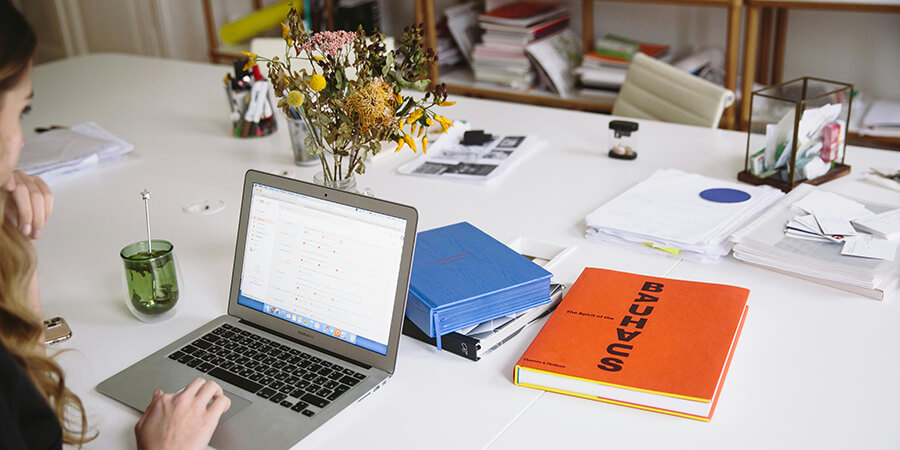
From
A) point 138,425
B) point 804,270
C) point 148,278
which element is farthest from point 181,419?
point 804,270

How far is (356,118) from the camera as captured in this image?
1345 millimetres

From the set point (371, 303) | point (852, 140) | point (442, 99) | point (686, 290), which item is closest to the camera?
point (371, 303)

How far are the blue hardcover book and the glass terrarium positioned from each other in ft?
2.35

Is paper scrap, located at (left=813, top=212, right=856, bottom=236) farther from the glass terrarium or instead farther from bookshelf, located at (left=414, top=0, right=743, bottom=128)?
bookshelf, located at (left=414, top=0, right=743, bottom=128)

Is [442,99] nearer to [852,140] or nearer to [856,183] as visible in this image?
[856,183]

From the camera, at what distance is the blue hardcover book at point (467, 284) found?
1.18 metres

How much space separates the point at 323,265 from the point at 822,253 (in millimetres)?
839

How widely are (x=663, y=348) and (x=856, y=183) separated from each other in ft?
2.77

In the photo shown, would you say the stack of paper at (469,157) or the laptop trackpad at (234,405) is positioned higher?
the stack of paper at (469,157)

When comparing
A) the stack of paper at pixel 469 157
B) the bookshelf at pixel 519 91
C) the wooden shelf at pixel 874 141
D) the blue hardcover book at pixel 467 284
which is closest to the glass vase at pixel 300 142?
the stack of paper at pixel 469 157

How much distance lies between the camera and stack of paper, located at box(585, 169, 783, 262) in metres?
1.45

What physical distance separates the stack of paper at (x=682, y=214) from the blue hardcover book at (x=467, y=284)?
0.30 metres

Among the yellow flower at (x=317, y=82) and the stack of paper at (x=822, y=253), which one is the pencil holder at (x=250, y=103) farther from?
the stack of paper at (x=822, y=253)

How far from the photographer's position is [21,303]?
3.04ft
